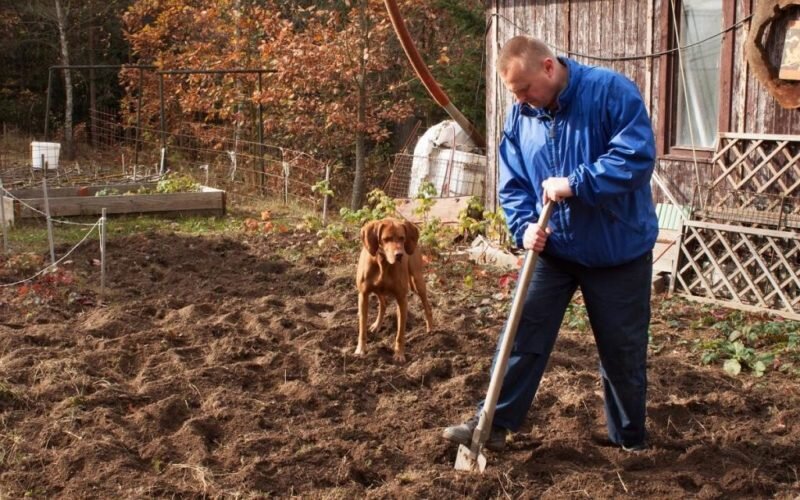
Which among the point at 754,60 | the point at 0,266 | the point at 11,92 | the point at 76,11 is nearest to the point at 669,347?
the point at 754,60

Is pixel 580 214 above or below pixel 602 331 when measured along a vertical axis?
above

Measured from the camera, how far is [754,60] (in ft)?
26.5

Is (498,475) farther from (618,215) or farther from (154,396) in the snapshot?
(154,396)

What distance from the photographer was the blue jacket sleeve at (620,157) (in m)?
3.99

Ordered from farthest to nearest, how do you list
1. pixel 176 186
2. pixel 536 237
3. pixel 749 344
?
pixel 176 186, pixel 749 344, pixel 536 237

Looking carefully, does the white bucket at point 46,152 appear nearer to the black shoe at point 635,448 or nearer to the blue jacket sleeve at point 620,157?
the black shoe at point 635,448

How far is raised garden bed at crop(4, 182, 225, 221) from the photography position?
507 inches

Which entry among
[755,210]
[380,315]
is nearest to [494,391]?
[380,315]

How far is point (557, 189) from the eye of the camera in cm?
409

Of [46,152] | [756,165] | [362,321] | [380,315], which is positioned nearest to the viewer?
[362,321]

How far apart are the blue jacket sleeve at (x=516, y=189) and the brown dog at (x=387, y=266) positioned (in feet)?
6.57

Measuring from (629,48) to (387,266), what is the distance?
4383 mm

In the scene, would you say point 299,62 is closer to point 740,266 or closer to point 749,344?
point 740,266

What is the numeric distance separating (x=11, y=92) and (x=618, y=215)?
24289 millimetres
